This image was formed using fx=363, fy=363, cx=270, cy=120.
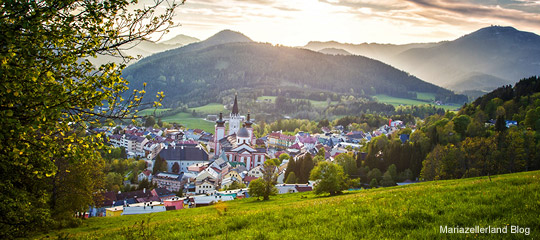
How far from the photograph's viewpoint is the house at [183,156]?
84.1m

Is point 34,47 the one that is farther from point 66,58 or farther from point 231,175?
point 231,175

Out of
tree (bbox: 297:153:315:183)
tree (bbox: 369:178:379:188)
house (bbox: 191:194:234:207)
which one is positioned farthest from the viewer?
tree (bbox: 297:153:315:183)

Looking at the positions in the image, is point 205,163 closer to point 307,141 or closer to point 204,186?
point 204,186

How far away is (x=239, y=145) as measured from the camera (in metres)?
84.6

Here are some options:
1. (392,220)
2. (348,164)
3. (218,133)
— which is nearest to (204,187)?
(348,164)

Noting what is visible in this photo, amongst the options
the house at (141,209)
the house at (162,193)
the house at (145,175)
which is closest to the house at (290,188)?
the house at (141,209)

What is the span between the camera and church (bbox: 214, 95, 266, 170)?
270 feet

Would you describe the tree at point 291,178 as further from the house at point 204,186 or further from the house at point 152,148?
the house at point 152,148

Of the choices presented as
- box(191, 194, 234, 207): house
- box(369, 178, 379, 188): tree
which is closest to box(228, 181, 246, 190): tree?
box(191, 194, 234, 207): house

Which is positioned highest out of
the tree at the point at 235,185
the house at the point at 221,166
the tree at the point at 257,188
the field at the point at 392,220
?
the field at the point at 392,220

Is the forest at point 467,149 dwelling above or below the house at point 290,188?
above

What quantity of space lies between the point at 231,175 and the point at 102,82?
5972 centimetres

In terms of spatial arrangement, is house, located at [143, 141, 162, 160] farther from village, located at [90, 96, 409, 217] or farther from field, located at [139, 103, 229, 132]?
field, located at [139, 103, 229, 132]

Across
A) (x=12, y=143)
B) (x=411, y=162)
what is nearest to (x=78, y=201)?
(x=12, y=143)
